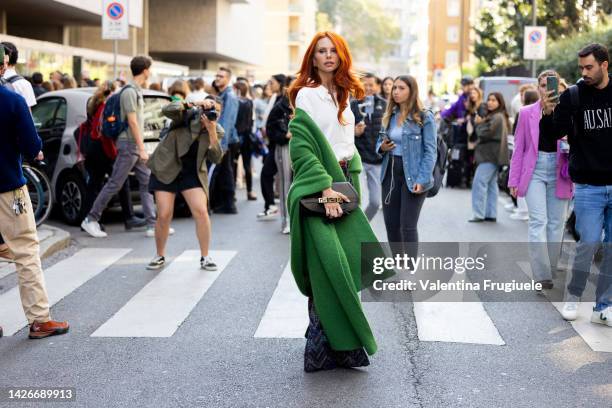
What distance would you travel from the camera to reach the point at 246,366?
5.84 meters

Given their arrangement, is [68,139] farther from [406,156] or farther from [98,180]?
[406,156]

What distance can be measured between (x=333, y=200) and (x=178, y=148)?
3571mm

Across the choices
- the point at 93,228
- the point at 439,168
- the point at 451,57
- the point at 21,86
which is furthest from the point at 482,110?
the point at 451,57

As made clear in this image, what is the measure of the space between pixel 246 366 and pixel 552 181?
3516 millimetres

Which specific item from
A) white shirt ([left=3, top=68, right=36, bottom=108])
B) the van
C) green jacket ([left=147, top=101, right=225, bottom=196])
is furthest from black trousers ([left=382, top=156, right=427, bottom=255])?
the van

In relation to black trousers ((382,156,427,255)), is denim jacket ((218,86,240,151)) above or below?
above

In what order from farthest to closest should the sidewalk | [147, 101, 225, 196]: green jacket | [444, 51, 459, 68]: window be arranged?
[444, 51, 459, 68]: window < the sidewalk < [147, 101, 225, 196]: green jacket

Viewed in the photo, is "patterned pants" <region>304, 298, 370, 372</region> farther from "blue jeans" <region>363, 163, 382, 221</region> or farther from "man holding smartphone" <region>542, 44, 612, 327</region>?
"blue jeans" <region>363, 163, 382, 221</region>

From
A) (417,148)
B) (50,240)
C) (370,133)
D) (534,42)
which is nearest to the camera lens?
(417,148)

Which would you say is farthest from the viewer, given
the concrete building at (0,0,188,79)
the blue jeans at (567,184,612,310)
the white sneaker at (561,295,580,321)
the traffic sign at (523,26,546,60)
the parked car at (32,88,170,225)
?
the concrete building at (0,0,188,79)

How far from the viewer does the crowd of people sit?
562 cm

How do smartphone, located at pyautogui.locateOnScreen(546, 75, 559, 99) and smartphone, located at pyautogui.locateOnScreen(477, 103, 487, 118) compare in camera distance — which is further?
smartphone, located at pyautogui.locateOnScreen(477, 103, 487, 118)

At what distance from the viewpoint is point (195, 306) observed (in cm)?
757

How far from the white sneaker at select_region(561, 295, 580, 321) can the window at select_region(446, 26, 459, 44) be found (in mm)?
97166
